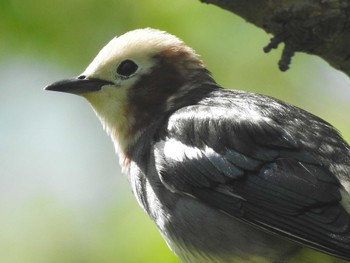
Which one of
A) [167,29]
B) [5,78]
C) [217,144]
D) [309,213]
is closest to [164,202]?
[217,144]

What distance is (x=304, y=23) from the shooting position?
8.04m

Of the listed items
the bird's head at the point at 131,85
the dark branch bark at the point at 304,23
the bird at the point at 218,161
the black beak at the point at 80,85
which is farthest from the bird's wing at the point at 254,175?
the black beak at the point at 80,85

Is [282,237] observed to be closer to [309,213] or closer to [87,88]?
[309,213]

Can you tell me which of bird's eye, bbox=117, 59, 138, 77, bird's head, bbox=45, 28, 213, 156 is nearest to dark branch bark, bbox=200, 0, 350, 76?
bird's head, bbox=45, 28, 213, 156

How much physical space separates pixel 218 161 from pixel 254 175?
29cm

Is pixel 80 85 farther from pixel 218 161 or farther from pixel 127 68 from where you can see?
pixel 218 161

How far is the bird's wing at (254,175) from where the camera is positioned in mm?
7508

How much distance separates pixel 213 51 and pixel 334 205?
113 inches

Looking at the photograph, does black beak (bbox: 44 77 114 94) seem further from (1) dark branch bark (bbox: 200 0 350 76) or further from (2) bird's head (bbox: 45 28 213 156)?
(1) dark branch bark (bbox: 200 0 350 76)

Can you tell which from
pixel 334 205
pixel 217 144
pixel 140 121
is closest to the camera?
pixel 334 205

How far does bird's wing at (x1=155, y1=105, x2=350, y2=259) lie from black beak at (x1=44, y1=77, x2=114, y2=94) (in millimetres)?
691

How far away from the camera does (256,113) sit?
8.18 m

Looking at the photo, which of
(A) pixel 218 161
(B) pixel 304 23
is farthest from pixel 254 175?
(B) pixel 304 23

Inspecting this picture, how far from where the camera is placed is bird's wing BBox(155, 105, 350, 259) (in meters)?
7.51
